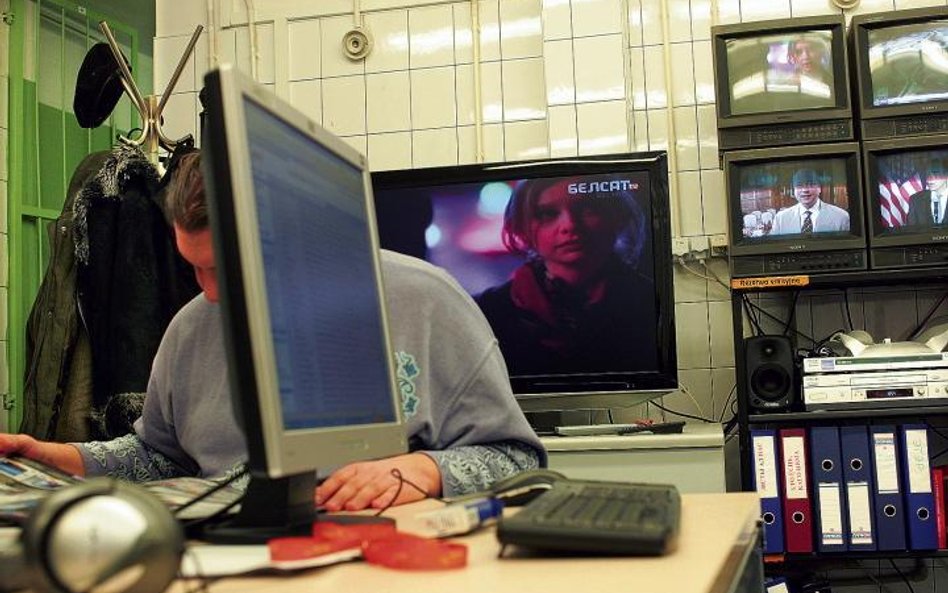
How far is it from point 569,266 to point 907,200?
0.95m

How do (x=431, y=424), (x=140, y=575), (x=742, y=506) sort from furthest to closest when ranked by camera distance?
1. (x=431, y=424)
2. (x=742, y=506)
3. (x=140, y=575)

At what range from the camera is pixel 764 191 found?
293cm

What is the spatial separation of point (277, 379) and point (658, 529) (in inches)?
12.6

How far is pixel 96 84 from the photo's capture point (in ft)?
10.9

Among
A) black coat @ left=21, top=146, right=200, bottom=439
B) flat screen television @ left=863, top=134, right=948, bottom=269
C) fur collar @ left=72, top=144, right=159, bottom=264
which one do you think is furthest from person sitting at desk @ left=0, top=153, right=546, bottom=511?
flat screen television @ left=863, top=134, right=948, bottom=269

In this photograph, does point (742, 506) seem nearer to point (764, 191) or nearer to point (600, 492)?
point (600, 492)

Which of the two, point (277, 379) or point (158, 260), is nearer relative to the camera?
point (277, 379)

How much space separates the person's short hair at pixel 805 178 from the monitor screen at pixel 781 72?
18cm

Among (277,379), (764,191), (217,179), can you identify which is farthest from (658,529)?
(764,191)

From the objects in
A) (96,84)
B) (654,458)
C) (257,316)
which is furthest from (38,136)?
(257,316)

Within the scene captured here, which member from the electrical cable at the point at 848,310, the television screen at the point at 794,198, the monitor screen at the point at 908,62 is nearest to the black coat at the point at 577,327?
the television screen at the point at 794,198

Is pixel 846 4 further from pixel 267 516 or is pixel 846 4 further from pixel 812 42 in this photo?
pixel 267 516

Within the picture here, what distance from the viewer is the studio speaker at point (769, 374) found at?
2.92 metres

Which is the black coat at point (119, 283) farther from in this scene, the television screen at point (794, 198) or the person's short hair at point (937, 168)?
the person's short hair at point (937, 168)
